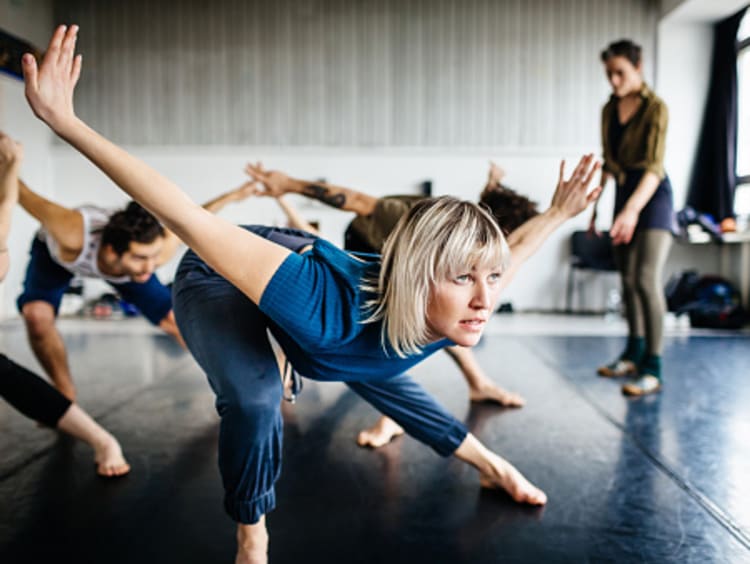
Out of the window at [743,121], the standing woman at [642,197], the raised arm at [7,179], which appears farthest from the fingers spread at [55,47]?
the window at [743,121]

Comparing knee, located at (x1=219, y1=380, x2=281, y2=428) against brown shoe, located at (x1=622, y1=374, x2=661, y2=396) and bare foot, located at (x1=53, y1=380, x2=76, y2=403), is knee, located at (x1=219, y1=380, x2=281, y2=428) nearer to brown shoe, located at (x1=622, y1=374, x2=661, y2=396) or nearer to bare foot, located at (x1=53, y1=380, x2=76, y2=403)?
bare foot, located at (x1=53, y1=380, x2=76, y2=403)

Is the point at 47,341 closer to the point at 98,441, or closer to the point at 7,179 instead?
the point at 98,441

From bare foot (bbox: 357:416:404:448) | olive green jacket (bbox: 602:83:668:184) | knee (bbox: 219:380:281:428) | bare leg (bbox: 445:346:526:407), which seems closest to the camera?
knee (bbox: 219:380:281:428)

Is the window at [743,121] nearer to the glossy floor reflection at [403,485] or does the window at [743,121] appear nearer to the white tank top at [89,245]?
the glossy floor reflection at [403,485]

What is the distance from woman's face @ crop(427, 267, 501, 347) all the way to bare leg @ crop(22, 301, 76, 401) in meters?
1.59

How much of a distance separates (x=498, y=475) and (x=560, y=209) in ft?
2.13

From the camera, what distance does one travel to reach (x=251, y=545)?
1.18m

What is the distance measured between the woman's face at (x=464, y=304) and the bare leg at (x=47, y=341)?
1.59 m

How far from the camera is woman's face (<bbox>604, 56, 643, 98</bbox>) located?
2680mm

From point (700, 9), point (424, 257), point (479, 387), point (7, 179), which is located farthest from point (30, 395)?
point (700, 9)

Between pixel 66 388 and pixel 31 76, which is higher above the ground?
pixel 31 76

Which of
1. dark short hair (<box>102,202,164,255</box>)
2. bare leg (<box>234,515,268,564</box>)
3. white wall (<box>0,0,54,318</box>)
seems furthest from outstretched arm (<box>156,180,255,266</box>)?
white wall (<box>0,0,54,318</box>)

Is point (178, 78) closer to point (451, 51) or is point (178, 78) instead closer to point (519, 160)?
→ point (451, 51)

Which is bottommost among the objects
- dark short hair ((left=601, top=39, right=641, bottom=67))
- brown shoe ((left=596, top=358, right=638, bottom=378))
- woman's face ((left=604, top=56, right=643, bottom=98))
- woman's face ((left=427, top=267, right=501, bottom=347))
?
brown shoe ((left=596, top=358, right=638, bottom=378))
